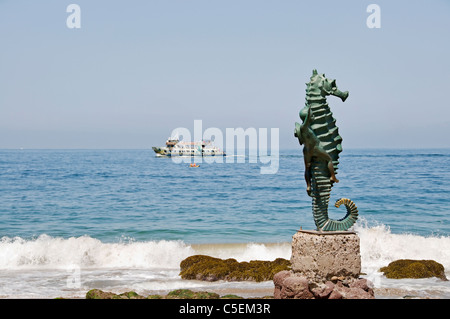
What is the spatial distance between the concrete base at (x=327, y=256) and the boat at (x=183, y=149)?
3663 inches

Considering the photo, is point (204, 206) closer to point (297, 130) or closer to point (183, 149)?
point (297, 130)

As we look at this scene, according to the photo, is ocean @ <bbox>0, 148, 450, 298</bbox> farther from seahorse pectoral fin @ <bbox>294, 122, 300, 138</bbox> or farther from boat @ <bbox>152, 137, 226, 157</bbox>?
boat @ <bbox>152, 137, 226, 157</bbox>

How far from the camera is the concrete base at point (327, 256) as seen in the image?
10.2 m

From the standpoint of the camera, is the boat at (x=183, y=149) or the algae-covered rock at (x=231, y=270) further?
the boat at (x=183, y=149)

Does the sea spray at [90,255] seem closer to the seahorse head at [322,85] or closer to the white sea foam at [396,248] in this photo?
the white sea foam at [396,248]

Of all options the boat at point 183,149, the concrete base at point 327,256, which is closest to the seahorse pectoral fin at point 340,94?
the concrete base at point 327,256

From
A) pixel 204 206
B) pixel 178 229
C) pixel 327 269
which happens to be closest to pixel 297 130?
pixel 327 269

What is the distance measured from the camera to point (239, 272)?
1552 centimetres

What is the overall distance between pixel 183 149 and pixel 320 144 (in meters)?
95.3
